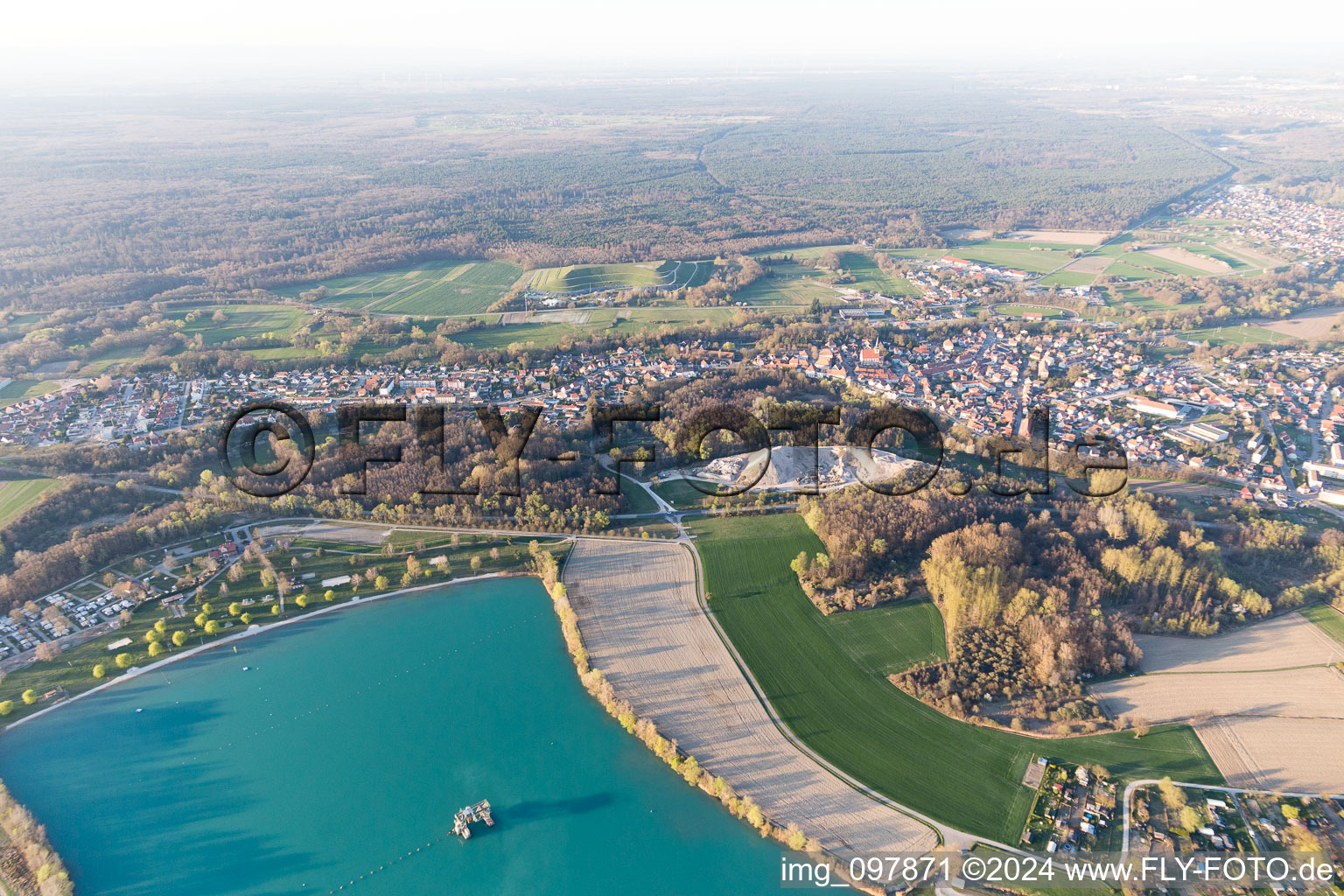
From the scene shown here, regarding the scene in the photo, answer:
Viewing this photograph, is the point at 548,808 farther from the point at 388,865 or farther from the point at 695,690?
the point at 695,690

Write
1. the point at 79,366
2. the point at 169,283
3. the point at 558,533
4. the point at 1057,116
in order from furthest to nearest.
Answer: the point at 1057,116, the point at 169,283, the point at 79,366, the point at 558,533

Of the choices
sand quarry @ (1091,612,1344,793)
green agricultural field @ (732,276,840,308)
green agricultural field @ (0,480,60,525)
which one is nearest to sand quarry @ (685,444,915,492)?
sand quarry @ (1091,612,1344,793)

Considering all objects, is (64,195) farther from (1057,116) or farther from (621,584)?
(1057,116)

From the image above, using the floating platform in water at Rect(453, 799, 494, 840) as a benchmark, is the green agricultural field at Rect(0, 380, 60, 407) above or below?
above

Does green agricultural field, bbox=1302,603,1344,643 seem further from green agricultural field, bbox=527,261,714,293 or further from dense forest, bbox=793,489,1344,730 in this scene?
green agricultural field, bbox=527,261,714,293

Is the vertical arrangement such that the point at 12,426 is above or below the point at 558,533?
above

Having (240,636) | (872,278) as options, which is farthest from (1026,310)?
(240,636)

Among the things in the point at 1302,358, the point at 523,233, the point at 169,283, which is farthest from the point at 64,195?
the point at 1302,358
